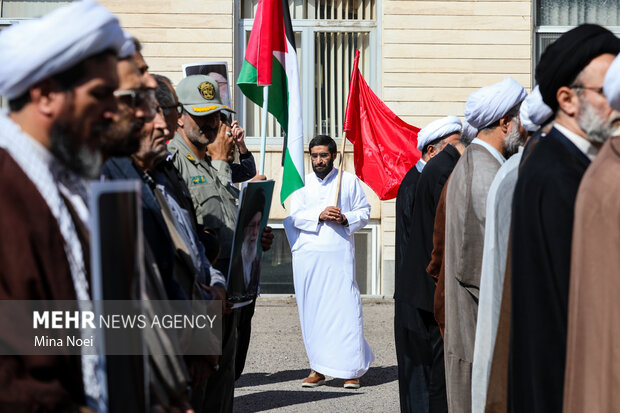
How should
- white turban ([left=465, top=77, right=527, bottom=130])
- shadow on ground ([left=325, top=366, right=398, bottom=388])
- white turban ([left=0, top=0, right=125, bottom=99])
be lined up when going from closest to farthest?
1. white turban ([left=0, top=0, right=125, bottom=99])
2. white turban ([left=465, top=77, right=527, bottom=130])
3. shadow on ground ([left=325, top=366, right=398, bottom=388])

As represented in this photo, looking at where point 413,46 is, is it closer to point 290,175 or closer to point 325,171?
point 325,171

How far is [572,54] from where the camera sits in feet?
10.6

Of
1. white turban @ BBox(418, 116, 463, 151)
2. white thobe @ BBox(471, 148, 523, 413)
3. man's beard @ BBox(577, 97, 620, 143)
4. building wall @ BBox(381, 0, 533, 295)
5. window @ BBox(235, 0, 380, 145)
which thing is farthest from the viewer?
window @ BBox(235, 0, 380, 145)

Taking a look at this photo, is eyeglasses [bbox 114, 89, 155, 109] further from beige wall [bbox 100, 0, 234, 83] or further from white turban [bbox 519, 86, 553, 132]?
beige wall [bbox 100, 0, 234, 83]

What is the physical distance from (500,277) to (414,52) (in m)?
11.4

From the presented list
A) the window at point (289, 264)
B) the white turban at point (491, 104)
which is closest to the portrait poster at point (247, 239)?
the white turban at point (491, 104)

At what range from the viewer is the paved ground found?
749 centimetres

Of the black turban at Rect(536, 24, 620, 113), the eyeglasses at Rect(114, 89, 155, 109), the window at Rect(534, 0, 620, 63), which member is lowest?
the eyeglasses at Rect(114, 89, 155, 109)

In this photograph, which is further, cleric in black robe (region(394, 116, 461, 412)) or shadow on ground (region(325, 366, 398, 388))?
shadow on ground (region(325, 366, 398, 388))

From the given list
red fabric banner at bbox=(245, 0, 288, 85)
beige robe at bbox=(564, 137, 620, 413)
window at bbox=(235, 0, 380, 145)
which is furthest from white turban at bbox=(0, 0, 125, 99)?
window at bbox=(235, 0, 380, 145)

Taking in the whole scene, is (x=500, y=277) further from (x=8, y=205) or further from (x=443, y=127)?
(x=443, y=127)

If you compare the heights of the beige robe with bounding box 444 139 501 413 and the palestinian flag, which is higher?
the palestinian flag

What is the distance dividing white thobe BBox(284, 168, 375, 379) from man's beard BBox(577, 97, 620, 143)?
5558 millimetres

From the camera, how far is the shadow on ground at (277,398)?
7385 millimetres
